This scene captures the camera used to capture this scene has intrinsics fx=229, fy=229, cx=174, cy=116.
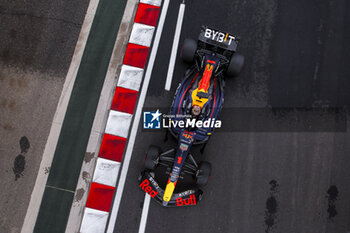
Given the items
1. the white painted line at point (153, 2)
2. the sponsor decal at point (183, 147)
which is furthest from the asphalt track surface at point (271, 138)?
the sponsor decal at point (183, 147)

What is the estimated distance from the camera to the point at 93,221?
17.1 feet

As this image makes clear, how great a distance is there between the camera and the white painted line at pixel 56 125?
5.23 m

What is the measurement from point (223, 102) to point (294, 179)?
2.52 meters

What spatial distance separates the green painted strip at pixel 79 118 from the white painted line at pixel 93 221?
435mm

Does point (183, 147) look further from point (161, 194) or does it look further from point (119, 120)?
point (119, 120)

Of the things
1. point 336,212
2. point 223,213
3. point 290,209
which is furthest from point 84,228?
point 336,212

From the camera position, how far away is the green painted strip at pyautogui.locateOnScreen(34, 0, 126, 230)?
524cm

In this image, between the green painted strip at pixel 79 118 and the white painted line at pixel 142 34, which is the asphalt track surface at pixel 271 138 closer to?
the white painted line at pixel 142 34

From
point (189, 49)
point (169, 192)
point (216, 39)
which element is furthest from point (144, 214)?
point (216, 39)

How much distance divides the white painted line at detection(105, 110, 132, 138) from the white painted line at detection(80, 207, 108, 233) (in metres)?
1.83

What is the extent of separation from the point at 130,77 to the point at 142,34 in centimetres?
114

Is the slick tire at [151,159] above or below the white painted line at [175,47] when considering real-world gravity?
below

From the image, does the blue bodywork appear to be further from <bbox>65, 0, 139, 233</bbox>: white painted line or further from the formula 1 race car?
<bbox>65, 0, 139, 233</bbox>: white painted line

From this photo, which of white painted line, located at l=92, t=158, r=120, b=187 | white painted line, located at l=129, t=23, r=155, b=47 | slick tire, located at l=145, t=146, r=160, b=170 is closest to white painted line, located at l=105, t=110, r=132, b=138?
white painted line, located at l=92, t=158, r=120, b=187
